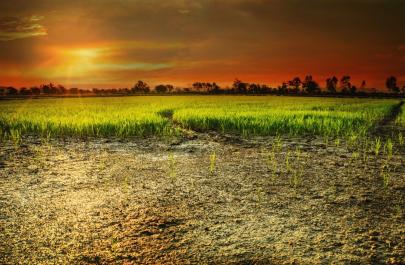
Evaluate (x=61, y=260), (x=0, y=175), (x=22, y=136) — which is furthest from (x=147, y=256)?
(x=22, y=136)

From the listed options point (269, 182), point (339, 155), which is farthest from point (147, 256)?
point (339, 155)

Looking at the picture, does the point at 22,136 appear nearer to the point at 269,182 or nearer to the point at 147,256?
the point at 269,182

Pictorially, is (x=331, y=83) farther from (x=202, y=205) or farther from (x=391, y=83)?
(x=202, y=205)

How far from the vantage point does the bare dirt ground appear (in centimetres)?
325

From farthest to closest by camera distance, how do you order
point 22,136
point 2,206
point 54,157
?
point 22,136, point 54,157, point 2,206

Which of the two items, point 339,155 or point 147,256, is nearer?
point 147,256

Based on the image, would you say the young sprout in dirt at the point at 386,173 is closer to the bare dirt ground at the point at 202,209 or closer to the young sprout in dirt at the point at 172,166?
the bare dirt ground at the point at 202,209

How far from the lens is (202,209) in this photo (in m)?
4.34

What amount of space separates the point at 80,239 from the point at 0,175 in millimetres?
3491

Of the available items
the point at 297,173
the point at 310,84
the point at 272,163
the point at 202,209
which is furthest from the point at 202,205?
the point at 310,84

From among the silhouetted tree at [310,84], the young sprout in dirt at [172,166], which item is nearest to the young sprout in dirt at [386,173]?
the young sprout in dirt at [172,166]

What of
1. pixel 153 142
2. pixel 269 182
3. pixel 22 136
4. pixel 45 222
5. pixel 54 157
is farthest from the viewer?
pixel 22 136

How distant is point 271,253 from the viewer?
3199 millimetres

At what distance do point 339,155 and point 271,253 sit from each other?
5.24 m
